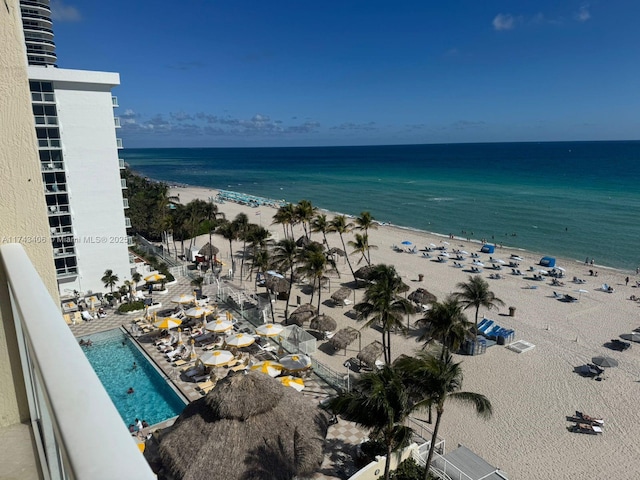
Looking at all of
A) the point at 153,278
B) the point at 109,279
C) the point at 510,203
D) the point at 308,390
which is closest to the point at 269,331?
the point at 308,390

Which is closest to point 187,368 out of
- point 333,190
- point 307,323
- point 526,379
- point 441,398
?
point 307,323

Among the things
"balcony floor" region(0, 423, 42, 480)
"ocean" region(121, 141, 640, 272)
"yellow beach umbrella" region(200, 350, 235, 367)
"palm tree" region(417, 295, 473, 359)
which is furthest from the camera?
"ocean" region(121, 141, 640, 272)

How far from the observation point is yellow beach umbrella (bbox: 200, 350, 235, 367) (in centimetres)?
1770

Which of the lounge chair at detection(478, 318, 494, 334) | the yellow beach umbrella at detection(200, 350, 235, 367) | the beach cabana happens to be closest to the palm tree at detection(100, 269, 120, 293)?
the yellow beach umbrella at detection(200, 350, 235, 367)

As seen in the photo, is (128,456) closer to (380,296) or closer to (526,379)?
(380,296)

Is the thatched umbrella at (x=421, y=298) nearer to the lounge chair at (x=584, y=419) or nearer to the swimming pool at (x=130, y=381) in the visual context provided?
the lounge chair at (x=584, y=419)

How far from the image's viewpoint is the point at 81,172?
86.7 feet

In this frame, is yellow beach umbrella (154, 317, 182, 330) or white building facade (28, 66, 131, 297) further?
white building facade (28, 66, 131, 297)

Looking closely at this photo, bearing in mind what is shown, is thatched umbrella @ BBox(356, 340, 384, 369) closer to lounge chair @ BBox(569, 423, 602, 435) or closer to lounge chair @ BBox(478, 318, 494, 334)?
lounge chair @ BBox(478, 318, 494, 334)

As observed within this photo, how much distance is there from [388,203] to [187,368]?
5933cm

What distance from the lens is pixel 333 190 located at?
93.3 m

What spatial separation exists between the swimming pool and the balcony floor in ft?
48.4

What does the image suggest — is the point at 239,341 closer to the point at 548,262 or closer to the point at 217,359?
the point at 217,359

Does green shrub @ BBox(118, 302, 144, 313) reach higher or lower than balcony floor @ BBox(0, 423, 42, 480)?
lower
